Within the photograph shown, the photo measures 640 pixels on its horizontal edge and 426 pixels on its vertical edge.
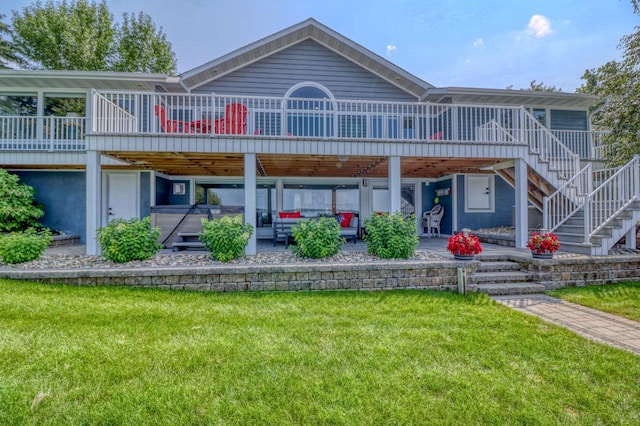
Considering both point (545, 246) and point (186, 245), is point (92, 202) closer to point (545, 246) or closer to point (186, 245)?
point (186, 245)

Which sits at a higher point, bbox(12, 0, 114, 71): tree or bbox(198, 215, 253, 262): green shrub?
bbox(12, 0, 114, 71): tree

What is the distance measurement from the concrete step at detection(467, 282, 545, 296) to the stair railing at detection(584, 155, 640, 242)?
2264 mm

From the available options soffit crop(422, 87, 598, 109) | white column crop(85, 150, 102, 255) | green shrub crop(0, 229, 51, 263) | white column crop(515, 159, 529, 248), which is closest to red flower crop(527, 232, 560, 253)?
white column crop(515, 159, 529, 248)

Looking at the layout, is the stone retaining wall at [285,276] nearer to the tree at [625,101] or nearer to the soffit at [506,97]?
the tree at [625,101]

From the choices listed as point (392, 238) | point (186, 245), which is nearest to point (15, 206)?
point (186, 245)

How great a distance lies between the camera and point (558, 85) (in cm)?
2772

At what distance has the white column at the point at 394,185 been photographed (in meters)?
6.88

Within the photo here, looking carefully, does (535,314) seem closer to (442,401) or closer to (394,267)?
(394,267)

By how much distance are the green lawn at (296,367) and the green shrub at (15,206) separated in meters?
5.92

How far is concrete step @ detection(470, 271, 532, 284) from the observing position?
5.36 m

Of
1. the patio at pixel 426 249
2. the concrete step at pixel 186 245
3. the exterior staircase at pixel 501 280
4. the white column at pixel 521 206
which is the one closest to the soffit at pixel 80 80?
the patio at pixel 426 249

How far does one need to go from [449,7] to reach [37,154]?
41.7 feet

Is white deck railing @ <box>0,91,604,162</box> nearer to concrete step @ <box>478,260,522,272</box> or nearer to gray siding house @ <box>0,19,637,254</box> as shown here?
gray siding house @ <box>0,19,637,254</box>

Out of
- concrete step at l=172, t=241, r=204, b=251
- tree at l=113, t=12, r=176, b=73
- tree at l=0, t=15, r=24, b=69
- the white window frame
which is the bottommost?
concrete step at l=172, t=241, r=204, b=251
